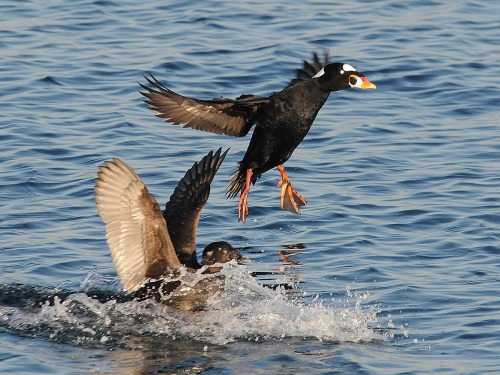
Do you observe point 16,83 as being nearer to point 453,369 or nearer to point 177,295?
point 177,295

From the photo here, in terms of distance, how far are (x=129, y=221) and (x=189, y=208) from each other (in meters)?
1.22

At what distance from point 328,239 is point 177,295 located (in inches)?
73.4

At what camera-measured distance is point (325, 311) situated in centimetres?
737

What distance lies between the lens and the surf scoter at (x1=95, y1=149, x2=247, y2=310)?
274 inches

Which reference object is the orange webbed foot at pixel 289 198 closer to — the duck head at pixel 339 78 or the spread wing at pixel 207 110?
the spread wing at pixel 207 110

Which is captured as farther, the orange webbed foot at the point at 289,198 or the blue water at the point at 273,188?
the orange webbed foot at the point at 289,198

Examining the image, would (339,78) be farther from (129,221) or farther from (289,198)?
(129,221)

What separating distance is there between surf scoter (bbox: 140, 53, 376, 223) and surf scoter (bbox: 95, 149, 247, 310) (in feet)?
2.97

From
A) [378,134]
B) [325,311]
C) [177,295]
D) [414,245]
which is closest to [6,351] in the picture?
[177,295]

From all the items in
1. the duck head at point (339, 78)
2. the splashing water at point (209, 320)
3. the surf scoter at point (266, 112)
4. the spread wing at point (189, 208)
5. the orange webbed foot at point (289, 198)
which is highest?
the duck head at point (339, 78)

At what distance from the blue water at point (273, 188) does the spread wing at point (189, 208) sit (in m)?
0.41

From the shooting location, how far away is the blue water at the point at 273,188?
7035mm

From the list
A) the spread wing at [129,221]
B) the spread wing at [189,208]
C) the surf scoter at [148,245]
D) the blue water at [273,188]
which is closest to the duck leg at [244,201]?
the blue water at [273,188]

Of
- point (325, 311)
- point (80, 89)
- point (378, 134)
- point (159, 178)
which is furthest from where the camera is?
point (80, 89)
